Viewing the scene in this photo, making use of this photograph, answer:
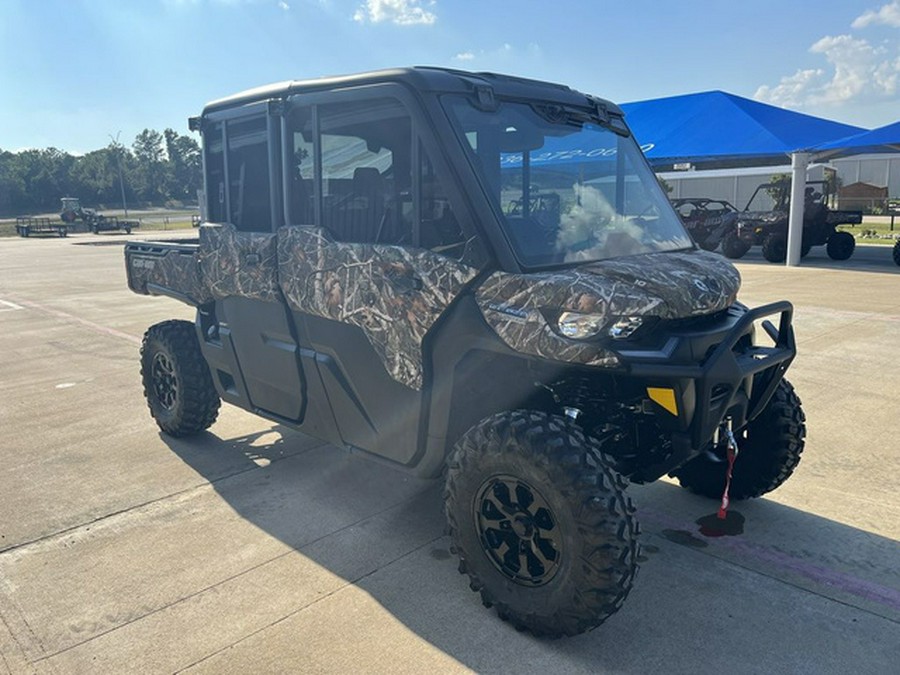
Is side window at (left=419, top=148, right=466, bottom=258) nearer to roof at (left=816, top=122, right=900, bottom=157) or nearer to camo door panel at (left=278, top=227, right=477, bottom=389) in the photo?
camo door panel at (left=278, top=227, right=477, bottom=389)

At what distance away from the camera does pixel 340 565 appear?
3521mm

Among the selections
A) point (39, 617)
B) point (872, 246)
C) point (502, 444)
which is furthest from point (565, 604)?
point (872, 246)

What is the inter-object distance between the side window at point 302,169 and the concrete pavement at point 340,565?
5.60 ft

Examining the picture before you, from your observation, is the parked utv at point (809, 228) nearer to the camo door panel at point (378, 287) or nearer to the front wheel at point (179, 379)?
the front wheel at point (179, 379)

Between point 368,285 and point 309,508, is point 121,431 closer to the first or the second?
point 309,508

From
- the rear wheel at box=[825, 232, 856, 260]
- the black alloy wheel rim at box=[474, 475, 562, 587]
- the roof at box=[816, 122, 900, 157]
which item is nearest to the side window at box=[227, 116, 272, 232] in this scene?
the black alloy wheel rim at box=[474, 475, 562, 587]

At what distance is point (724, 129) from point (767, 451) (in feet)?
69.1

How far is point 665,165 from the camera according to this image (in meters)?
23.3

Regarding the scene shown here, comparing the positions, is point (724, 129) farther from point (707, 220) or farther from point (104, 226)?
point (104, 226)

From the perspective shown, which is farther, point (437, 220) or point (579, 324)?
point (437, 220)

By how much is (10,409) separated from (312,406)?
3.93 m

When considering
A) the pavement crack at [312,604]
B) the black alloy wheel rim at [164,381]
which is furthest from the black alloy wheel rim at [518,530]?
the black alloy wheel rim at [164,381]

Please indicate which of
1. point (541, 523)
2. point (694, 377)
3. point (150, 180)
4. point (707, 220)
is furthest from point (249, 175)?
point (150, 180)

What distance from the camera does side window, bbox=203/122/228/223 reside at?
14.6ft
